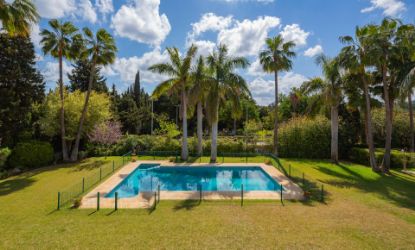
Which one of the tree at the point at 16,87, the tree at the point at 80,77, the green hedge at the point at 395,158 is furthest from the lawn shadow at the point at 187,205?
the tree at the point at 80,77

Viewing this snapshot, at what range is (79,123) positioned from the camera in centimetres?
2197

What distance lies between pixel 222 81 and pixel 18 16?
45.1 feet

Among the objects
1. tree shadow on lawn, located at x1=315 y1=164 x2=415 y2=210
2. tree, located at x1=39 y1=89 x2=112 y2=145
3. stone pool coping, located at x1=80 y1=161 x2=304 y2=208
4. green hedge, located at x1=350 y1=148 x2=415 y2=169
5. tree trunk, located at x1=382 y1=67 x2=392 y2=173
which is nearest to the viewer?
stone pool coping, located at x1=80 y1=161 x2=304 y2=208

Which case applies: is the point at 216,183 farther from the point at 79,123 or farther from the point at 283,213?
the point at 79,123

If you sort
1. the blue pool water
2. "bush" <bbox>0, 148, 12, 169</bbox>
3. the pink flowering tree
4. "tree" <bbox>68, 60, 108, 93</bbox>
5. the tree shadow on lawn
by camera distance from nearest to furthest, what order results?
the tree shadow on lawn → the blue pool water → "bush" <bbox>0, 148, 12, 169</bbox> → the pink flowering tree → "tree" <bbox>68, 60, 108, 93</bbox>

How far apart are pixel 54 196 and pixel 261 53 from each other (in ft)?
62.5

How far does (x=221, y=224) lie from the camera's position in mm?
8664

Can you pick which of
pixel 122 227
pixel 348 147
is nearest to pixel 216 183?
pixel 122 227

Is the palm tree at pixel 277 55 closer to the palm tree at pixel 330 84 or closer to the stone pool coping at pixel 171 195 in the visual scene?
the palm tree at pixel 330 84

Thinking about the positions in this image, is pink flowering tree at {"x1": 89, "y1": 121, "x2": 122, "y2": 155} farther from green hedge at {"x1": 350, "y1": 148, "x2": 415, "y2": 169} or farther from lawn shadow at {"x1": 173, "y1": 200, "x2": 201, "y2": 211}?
green hedge at {"x1": 350, "y1": 148, "x2": 415, "y2": 169}

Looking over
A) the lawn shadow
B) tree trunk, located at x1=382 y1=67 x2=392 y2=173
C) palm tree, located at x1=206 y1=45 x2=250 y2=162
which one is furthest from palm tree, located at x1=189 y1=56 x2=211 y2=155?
tree trunk, located at x1=382 y1=67 x2=392 y2=173

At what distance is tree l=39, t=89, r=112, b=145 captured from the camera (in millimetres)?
21219

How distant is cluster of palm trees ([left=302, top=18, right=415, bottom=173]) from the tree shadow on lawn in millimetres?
2151

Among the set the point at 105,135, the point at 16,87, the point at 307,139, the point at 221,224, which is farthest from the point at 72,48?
the point at 307,139
